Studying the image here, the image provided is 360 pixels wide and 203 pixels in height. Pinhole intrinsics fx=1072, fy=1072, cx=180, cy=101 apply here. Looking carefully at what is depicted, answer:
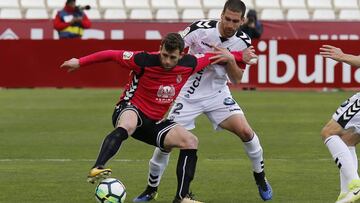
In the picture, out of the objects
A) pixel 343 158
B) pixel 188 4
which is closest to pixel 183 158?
pixel 343 158

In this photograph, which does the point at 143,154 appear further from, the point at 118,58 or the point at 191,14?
the point at 191,14

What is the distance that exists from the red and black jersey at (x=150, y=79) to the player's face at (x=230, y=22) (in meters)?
0.56

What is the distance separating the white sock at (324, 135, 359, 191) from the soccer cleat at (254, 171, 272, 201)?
3.12 ft

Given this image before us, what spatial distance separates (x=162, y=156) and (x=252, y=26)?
1527cm

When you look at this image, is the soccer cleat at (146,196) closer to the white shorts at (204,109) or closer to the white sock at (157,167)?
the white sock at (157,167)

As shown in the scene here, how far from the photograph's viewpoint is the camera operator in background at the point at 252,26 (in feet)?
82.5

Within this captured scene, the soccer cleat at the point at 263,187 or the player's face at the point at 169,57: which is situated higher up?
the player's face at the point at 169,57

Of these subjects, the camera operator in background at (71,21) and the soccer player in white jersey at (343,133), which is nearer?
the soccer player in white jersey at (343,133)

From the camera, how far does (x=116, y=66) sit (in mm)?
24109

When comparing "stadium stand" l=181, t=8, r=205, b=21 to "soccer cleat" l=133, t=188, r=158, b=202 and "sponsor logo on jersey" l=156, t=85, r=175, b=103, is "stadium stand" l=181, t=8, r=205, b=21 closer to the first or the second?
"soccer cleat" l=133, t=188, r=158, b=202

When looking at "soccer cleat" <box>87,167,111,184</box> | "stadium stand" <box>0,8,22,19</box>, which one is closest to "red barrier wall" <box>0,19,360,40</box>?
"stadium stand" <box>0,8,22,19</box>

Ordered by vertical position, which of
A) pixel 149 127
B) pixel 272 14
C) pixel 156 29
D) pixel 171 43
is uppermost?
pixel 171 43

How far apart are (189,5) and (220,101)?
2075cm

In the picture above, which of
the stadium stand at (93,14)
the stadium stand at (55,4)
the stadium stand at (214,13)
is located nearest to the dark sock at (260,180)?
the stadium stand at (214,13)
